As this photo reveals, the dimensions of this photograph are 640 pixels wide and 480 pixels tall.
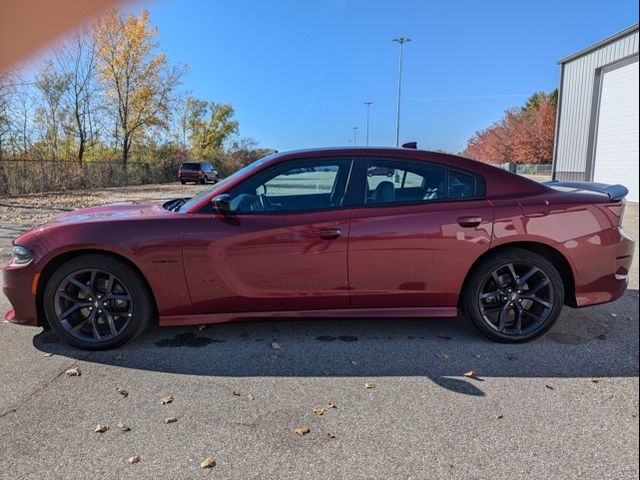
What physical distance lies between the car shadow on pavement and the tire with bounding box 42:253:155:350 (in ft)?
0.44

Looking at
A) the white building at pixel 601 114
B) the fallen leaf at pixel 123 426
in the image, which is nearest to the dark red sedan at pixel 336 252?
the fallen leaf at pixel 123 426

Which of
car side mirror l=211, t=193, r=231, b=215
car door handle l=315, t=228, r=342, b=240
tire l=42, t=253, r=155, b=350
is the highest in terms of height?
car side mirror l=211, t=193, r=231, b=215

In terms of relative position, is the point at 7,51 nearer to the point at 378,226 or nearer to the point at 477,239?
the point at 378,226

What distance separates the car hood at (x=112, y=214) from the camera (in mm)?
3604

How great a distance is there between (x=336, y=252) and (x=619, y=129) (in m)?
16.1

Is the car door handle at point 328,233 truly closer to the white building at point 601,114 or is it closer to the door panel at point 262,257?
the door panel at point 262,257

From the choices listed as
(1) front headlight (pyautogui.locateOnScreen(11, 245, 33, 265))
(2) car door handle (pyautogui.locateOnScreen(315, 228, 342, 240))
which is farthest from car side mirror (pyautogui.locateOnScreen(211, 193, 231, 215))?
(1) front headlight (pyautogui.locateOnScreen(11, 245, 33, 265))

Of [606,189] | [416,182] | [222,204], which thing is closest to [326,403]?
[222,204]

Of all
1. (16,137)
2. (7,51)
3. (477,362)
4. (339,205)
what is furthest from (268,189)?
(16,137)

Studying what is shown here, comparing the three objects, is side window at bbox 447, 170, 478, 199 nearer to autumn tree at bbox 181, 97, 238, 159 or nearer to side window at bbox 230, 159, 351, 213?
side window at bbox 230, 159, 351, 213

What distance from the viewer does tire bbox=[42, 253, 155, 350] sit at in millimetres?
3475

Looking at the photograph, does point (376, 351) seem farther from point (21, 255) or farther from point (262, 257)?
point (21, 255)

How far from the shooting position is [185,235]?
347 cm

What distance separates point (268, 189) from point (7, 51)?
504cm
